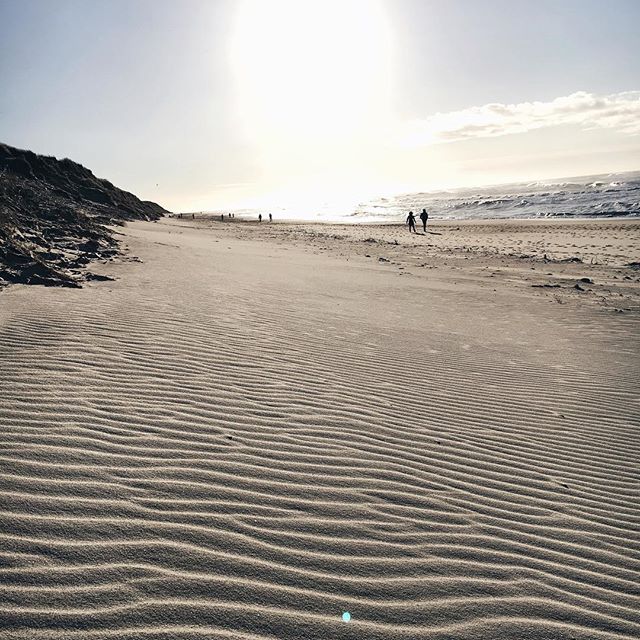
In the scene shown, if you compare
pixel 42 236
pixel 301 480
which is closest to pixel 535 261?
pixel 42 236

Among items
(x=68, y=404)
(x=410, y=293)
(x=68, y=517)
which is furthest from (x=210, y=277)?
(x=68, y=517)

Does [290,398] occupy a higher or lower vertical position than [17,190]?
lower

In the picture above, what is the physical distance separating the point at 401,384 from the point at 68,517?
12.9 ft

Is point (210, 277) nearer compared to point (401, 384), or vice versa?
point (401, 384)

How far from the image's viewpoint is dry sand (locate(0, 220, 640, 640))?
7.41ft

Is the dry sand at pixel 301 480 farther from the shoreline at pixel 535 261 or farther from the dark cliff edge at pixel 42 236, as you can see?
the shoreline at pixel 535 261

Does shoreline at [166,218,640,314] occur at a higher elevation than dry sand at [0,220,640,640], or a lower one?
higher

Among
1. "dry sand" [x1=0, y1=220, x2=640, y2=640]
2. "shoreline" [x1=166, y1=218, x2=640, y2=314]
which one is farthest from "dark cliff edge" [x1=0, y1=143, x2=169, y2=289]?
"shoreline" [x1=166, y1=218, x2=640, y2=314]

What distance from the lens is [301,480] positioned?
330 centimetres

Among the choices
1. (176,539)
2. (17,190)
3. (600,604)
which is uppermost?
(17,190)

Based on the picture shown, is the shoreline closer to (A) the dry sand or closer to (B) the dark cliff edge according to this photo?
(A) the dry sand

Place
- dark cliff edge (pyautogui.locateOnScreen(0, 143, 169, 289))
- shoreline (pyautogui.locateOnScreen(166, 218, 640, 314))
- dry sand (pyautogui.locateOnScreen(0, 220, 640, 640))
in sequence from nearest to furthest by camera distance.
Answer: dry sand (pyautogui.locateOnScreen(0, 220, 640, 640)), dark cliff edge (pyautogui.locateOnScreen(0, 143, 169, 289)), shoreline (pyautogui.locateOnScreen(166, 218, 640, 314))

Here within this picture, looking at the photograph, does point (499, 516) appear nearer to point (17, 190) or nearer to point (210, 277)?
point (210, 277)

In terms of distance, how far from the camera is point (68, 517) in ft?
8.61
